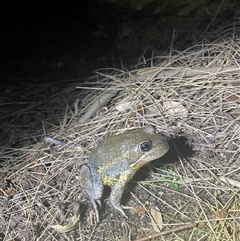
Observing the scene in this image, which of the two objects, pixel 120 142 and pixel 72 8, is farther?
pixel 72 8

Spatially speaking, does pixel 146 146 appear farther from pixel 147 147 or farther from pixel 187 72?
pixel 187 72

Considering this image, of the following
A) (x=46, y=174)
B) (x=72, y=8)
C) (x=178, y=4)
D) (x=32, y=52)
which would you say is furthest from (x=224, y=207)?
(x=72, y=8)

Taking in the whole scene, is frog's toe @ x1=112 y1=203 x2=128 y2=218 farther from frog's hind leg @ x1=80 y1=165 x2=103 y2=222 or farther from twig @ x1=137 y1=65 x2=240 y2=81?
twig @ x1=137 y1=65 x2=240 y2=81

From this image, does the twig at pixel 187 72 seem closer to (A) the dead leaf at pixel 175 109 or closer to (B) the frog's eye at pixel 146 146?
(A) the dead leaf at pixel 175 109

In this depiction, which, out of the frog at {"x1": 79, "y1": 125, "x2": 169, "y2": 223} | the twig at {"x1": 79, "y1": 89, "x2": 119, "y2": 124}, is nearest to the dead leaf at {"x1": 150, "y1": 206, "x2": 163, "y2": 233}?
the frog at {"x1": 79, "y1": 125, "x2": 169, "y2": 223}

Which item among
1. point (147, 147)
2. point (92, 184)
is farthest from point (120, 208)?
point (147, 147)

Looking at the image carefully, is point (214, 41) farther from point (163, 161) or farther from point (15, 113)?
point (15, 113)
